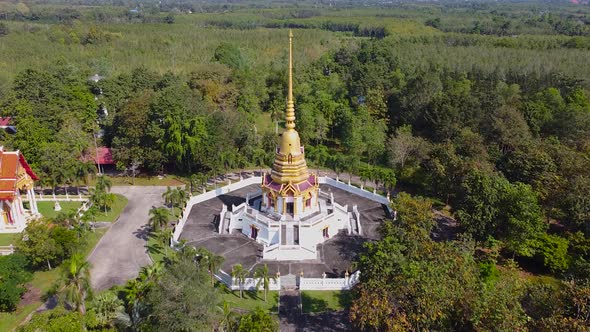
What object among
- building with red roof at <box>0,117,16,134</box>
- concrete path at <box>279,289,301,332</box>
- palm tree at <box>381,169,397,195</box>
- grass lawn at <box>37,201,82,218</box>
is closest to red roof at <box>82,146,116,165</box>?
grass lawn at <box>37,201,82,218</box>

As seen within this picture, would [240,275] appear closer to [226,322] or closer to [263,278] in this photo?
[263,278]

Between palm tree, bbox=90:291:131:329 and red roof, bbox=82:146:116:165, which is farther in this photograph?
red roof, bbox=82:146:116:165

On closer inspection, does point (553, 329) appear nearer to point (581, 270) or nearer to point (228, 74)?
point (581, 270)

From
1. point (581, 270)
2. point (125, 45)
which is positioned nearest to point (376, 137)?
point (581, 270)

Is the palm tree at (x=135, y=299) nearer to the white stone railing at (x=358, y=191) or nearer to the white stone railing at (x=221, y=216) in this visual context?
the white stone railing at (x=221, y=216)

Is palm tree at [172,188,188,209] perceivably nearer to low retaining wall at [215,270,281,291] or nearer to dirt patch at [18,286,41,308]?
low retaining wall at [215,270,281,291]

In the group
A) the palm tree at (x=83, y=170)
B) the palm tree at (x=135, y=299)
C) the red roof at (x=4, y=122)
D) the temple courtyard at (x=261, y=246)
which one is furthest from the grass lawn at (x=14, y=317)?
the red roof at (x=4, y=122)
